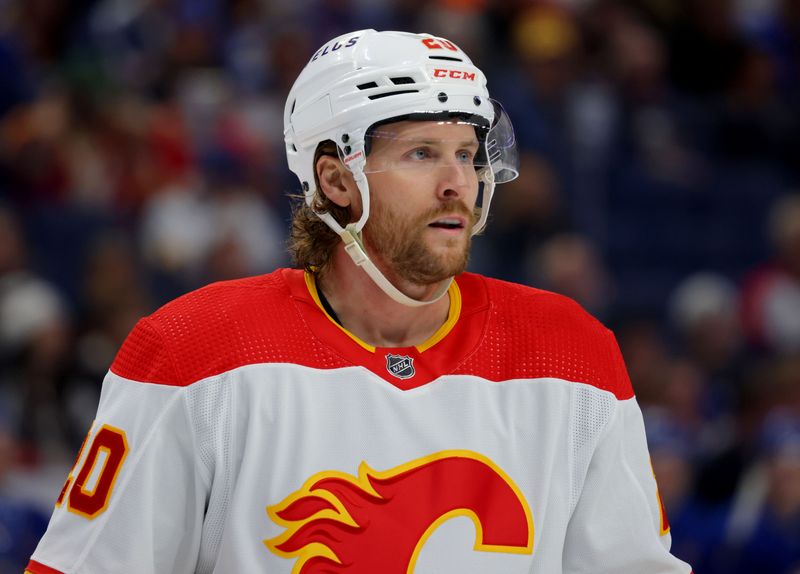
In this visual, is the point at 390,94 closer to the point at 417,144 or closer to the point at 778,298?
the point at 417,144

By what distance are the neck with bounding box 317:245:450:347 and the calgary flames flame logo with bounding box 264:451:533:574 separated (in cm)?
28

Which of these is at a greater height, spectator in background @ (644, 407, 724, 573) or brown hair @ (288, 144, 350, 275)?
brown hair @ (288, 144, 350, 275)

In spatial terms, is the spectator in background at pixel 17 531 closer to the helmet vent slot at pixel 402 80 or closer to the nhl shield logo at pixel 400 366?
the nhl shield logo at pixel 400 366

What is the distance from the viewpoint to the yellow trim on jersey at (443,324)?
253 centimetres

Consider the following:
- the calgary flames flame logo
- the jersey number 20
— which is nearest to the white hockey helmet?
the calgary flames flame logo

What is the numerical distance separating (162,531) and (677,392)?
404 cm

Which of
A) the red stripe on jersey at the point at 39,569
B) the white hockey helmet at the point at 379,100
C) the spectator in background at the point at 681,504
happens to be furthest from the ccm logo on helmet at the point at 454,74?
the spectator in background at the point at 681,504

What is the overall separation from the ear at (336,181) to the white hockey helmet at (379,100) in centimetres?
2

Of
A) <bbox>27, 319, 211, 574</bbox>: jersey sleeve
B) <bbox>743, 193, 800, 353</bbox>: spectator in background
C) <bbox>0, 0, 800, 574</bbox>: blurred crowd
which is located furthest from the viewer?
<bbox>743, 193, 800, 353</bbox>: spectator in background

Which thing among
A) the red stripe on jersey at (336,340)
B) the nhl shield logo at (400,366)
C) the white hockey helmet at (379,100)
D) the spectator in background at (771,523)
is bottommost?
the spectator in background at (771,523)

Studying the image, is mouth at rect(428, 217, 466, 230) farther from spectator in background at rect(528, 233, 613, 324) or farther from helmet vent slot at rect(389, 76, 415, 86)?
spectator in background at rect(528, 233, 613, 324)

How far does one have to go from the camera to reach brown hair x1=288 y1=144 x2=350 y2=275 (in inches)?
104

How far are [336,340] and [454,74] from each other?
0.56m

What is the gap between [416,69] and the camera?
249cm
